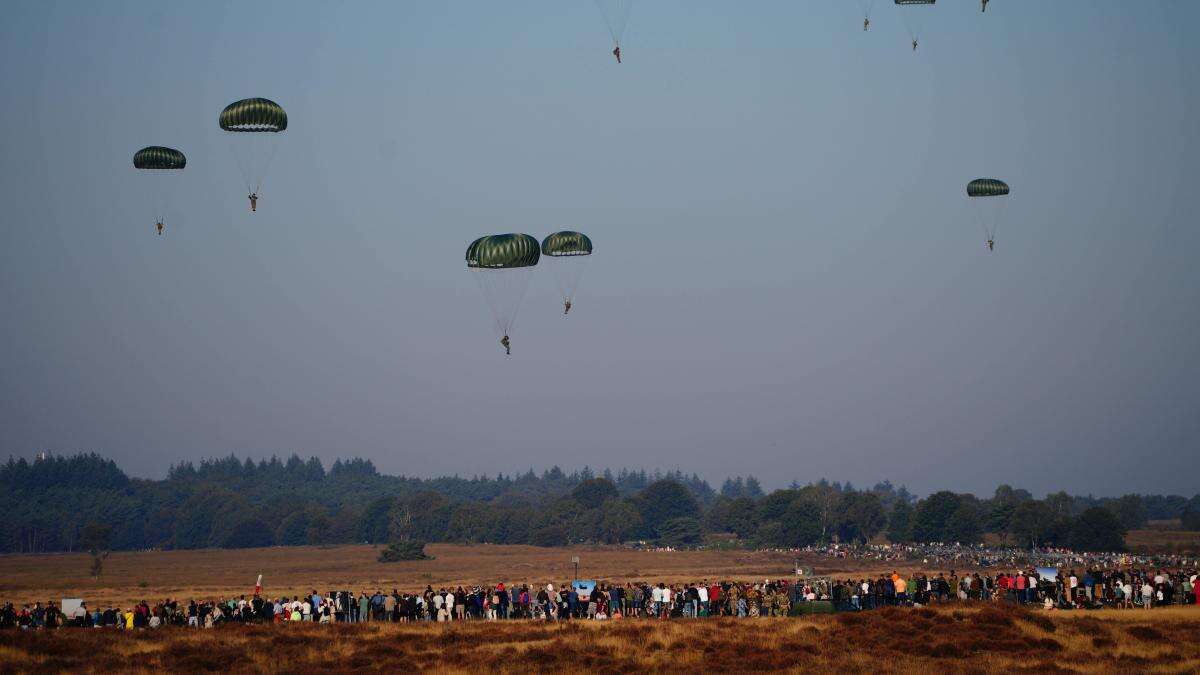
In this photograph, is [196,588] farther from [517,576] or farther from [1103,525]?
[1103,525]

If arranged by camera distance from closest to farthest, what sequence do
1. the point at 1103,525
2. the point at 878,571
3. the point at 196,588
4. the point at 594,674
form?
the point at 594,674, the point at 196,588, the point at 878,571, the point at 1103,525

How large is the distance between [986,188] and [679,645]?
1934 inches

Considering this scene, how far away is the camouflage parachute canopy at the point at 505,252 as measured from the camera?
211 ft

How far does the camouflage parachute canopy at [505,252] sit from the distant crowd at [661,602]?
17.6 metres

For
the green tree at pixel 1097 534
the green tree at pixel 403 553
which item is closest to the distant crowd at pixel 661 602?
the green tree at pixel 1097 534

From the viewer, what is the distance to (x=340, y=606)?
51500 mm

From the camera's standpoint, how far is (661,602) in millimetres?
52125

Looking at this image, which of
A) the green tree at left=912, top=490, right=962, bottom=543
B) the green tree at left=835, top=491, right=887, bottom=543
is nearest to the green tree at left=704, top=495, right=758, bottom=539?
the green tree at left=835, top=491, right=887, bottom=543

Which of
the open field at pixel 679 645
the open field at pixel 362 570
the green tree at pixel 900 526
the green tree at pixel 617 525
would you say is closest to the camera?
the open field at pixel 679 645

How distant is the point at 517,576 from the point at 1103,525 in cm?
6484

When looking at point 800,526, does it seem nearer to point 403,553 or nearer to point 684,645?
point 403,553

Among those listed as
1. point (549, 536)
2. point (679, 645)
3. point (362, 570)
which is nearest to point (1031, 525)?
point (549, 536)

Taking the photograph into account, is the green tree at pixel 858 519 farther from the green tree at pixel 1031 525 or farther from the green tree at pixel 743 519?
the green tree at pixel 1031 525

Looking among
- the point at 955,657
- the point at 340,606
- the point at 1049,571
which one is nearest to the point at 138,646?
the point at 340,606
